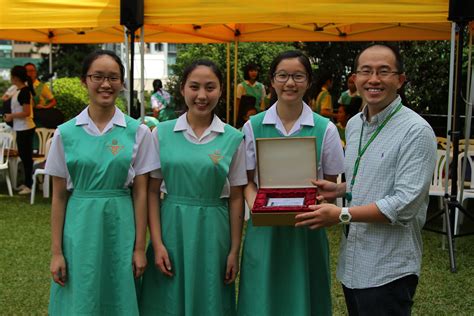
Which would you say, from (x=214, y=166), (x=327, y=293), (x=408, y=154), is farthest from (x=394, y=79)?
(x=327, y=293)

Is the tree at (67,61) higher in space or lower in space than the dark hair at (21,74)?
higher

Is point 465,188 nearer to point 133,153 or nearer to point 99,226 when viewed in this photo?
point 133,153

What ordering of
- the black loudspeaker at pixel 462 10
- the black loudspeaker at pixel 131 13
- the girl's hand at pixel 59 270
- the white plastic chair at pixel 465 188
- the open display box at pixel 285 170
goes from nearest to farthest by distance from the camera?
the open display box at pixel 285 170
the girl's hand at pixel 59 270
the black loudspeaker at pixel 462 10
the black loudspeaker at pixel 131 13
the white plastic chair at pixel 465 188

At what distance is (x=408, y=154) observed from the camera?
2.34 meters

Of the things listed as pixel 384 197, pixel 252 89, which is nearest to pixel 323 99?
pixel 252 89

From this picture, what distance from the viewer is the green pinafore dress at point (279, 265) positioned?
291 centimetres

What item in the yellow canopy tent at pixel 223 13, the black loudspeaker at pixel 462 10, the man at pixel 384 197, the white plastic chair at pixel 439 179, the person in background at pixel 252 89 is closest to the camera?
the man at pixel 384 197

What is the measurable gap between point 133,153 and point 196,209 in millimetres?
372

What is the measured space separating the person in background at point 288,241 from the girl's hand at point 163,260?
34 centimetres

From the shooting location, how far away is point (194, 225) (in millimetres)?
2900

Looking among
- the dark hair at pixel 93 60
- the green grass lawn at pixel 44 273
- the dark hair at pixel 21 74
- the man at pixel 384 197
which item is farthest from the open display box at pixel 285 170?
the dark hair at pixel 21 74

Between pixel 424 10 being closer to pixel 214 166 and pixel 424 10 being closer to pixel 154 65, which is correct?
pixel 214 166

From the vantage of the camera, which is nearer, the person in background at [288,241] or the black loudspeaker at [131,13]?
the person in background at [288,241]

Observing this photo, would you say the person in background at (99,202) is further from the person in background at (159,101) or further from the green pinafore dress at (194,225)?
the person in background at (159,101)
